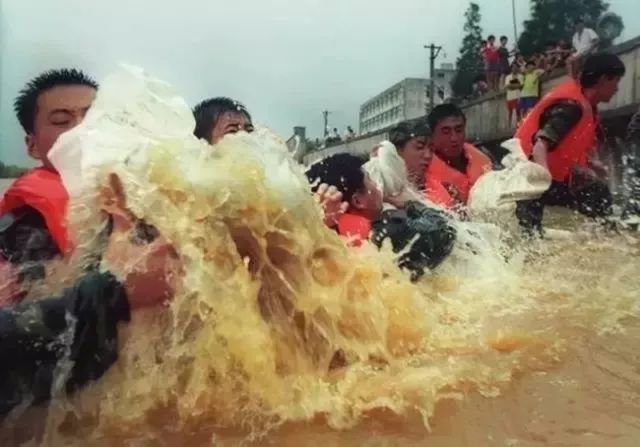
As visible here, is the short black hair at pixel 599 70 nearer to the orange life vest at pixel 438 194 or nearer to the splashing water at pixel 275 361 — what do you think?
the orange life vest at pixel 438 194

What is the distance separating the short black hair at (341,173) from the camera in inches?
161

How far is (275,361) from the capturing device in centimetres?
255

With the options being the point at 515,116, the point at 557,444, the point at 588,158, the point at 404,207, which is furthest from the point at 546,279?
the point at 515,116

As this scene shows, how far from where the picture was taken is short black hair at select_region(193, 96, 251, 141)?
3918 mm

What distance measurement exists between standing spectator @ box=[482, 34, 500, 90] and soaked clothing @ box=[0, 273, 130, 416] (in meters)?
15.0

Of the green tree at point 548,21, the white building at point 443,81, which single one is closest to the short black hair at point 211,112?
the white building at point 443,81

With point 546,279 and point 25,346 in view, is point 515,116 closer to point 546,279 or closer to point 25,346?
point 546,279

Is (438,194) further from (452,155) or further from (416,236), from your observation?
(416,236)

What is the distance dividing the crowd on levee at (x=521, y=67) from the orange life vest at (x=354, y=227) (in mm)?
8177

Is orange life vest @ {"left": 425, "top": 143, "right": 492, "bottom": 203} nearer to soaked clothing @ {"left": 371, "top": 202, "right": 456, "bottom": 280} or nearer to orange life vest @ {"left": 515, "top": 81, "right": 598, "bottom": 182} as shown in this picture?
orange life vest @ {"left": 515, "top": 81, "right": 598, "bottom": 182}

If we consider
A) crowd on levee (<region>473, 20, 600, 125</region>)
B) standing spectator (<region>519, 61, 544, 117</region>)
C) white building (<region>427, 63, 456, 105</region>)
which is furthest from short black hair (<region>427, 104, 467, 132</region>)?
→ white building (<region>427, 63, 456, 105</region>)

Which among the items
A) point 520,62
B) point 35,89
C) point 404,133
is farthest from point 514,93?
point 35,89

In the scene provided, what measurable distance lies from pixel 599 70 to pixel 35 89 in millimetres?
4377

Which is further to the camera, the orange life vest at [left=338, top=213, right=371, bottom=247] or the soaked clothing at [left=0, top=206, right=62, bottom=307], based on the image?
the orange life vest at [left=338, top=213, right=371, bottom=247]
